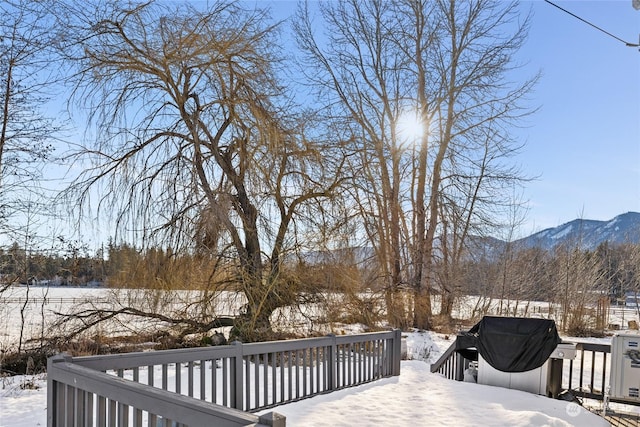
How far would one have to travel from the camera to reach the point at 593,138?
11445 millimetres

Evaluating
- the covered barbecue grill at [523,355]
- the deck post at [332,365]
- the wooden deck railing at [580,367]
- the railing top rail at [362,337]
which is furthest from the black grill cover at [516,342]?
the deck post at [332,365]

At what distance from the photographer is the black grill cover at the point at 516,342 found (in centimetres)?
628

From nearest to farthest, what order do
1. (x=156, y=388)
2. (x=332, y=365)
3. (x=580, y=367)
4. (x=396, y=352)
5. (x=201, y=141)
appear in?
(x=156, y=388)
(x=332, y=365)
(x=396, y=352)
(x=580, y=367)
(x=201, y=141)

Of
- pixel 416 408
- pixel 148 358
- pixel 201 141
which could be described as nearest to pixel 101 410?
pixel 148 358

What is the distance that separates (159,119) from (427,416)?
6226 millimetres

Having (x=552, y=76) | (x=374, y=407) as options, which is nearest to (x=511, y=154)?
(x=552, y=76)

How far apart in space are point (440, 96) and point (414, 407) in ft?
43.9

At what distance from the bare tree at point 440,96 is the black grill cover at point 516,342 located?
965 cm

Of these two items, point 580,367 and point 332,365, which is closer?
point 332,365

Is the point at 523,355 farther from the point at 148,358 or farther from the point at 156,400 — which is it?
the point at 156,400

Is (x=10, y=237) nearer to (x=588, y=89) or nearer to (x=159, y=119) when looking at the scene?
(x=159, y=119)

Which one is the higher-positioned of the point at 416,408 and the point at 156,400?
the point at 156,400

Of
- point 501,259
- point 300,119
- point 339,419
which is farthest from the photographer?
point 501,259

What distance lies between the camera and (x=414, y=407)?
5.20 metres
